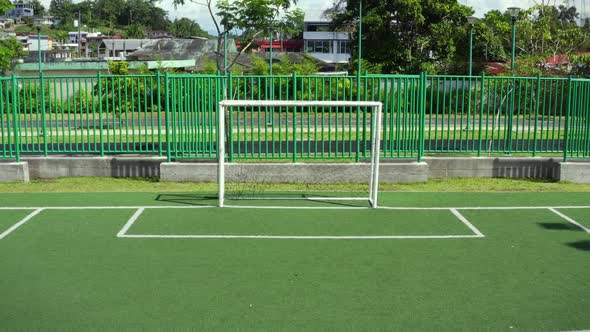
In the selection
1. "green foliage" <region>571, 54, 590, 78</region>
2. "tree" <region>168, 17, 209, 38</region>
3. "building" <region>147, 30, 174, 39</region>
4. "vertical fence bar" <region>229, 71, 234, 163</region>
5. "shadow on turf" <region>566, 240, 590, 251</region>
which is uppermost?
"tree" <region>168, 17, 209, 38</region>

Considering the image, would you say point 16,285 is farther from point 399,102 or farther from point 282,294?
point 399,102

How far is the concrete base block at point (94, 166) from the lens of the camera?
1609 cm

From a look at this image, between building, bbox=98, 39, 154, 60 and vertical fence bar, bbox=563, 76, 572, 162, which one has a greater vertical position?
building, bbox=98, 39, 154, 60

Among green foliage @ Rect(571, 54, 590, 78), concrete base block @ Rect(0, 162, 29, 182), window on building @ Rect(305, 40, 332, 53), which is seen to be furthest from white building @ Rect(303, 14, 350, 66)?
concrete base block @ Rect(0, 162, 29, 182)

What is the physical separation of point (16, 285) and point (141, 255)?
6.26ft

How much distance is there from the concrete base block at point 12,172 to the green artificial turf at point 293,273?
9.43ft

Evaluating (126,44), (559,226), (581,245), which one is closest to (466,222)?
(559,226)

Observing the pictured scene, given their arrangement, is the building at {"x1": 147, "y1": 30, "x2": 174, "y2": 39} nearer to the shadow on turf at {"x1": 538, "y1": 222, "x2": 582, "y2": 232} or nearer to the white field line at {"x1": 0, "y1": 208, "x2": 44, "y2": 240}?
the white field line at {"x1": 0, "y1": 208, "x2": 44, "y2": 240}

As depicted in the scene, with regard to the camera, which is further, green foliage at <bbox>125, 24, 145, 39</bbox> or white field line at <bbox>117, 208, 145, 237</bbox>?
green foliage at <bbox>125, 24, 145, 39</bbox>

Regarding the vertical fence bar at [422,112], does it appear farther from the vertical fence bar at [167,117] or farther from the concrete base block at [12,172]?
the concrete base block at [12,172]

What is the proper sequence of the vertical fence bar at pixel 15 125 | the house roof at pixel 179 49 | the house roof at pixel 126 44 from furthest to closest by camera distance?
the house roof at pixel 126 44 → the house roof at pixel 179 49 → the vertical fence bar at pixel 15 125

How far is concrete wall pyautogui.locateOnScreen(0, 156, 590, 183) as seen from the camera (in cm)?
1558

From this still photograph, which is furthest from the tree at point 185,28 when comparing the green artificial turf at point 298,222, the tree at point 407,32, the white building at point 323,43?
the green artificial turf at point 298,222

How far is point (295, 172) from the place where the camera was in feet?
51.1
